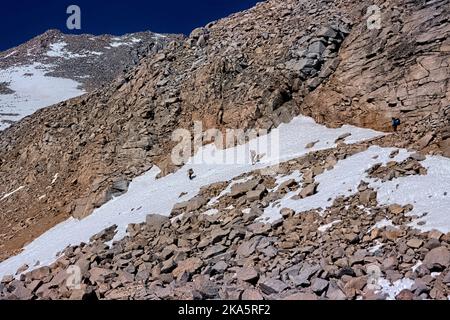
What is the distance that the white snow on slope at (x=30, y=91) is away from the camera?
89.3m

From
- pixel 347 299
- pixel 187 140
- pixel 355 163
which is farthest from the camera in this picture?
pixel 187 140

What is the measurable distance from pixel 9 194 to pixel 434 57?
32127 mm

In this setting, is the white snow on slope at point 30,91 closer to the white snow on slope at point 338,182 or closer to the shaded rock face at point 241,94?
the shaded rock face at point 241,94

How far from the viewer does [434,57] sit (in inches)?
863

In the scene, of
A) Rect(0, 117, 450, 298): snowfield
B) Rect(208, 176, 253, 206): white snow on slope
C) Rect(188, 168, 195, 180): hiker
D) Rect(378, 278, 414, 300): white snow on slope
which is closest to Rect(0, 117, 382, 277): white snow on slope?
Rect(0, 117, 450, 298): snowfield

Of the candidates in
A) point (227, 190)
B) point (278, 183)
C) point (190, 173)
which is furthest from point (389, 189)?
point (190, 173)

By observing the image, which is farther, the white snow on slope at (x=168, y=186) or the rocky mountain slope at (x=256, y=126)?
the white snow on slope at (x=168, y=186)

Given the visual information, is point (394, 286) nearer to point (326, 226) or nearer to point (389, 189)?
point (326, 226)

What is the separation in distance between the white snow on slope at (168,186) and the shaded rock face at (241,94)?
1.10 meters

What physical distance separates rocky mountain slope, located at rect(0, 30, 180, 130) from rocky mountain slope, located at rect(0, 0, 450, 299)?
47342mm

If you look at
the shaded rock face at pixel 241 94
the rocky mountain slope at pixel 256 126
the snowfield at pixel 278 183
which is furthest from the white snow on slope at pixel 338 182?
the shaded rock face at pixel 241 94
